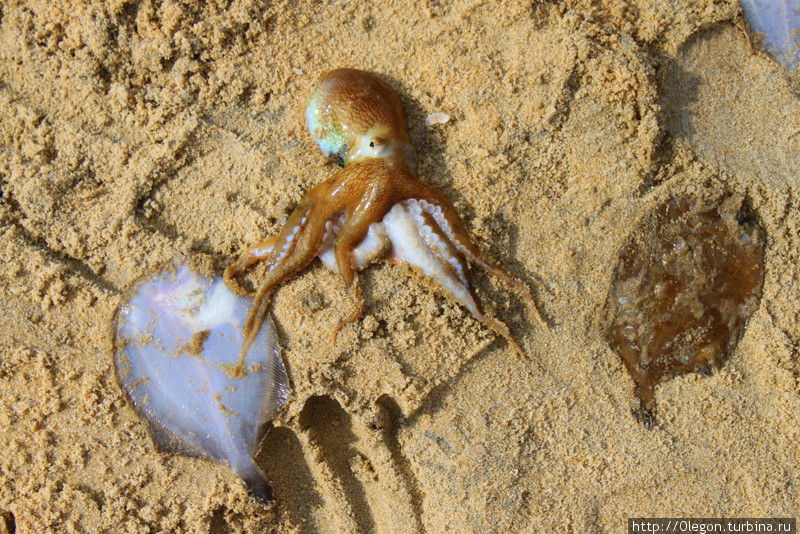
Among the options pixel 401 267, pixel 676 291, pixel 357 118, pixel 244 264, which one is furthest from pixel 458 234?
pixel 676 291

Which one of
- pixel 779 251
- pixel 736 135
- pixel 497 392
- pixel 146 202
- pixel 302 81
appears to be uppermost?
pixel 736 135

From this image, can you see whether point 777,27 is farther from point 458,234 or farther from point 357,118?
point 357,118

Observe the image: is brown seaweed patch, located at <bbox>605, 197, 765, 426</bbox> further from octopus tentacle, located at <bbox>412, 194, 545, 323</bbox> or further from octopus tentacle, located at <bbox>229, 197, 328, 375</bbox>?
octopus tentacle, located at <bbox>229, 197, 328, 375</bbox>

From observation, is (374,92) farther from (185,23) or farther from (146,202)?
(146,202)

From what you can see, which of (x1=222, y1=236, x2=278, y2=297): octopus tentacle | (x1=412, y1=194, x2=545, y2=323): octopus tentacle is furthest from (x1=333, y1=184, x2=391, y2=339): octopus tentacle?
(x1=222, y1=236, x2=278, y2=297): octopus tentacle

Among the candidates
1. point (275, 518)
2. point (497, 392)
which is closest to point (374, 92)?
point (497, 392)

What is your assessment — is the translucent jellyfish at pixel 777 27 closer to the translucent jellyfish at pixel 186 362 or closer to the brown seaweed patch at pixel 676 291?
the brown seaweed patch at pixel 676 291
